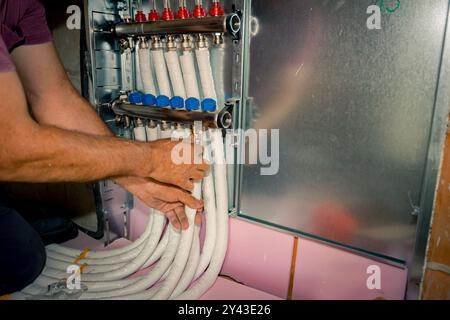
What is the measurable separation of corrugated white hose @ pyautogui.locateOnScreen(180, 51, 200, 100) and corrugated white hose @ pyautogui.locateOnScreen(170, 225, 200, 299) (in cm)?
42

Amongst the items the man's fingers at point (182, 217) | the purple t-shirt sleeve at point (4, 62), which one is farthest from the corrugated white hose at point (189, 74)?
the purple t-shirt sleeve at point (4, 62)

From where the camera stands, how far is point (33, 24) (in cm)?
102

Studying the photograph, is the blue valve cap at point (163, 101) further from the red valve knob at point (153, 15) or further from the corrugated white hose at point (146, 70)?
the red valve knob at point (153, 15)

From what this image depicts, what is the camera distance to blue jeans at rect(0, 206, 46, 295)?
44.4 inches

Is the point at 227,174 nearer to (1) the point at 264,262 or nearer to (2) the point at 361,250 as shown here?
(1) the point at 264,262

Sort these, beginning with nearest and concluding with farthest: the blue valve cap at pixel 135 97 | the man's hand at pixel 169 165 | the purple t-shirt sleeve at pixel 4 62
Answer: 1. the purple t-shirt sleeve at pixel 4 62
2. the man's hand at pixel 169 165
3. the blue valve cap at pixel 135 97

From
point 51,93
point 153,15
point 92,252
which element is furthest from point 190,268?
point 153,15

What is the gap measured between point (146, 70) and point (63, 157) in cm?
49

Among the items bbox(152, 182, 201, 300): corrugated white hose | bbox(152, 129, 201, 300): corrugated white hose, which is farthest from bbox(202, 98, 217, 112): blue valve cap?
bbox(152, 182, 201, 300): corrugated white hose

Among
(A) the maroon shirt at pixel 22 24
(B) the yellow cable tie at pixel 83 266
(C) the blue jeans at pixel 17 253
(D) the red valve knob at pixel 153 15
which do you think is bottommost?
(B) the yellow cable tie at pixel 83 266

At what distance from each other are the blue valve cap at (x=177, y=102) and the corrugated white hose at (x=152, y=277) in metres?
0.39

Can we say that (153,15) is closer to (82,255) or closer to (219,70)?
(219,70)

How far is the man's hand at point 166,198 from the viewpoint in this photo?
96 centimetres

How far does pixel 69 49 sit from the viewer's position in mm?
1329
